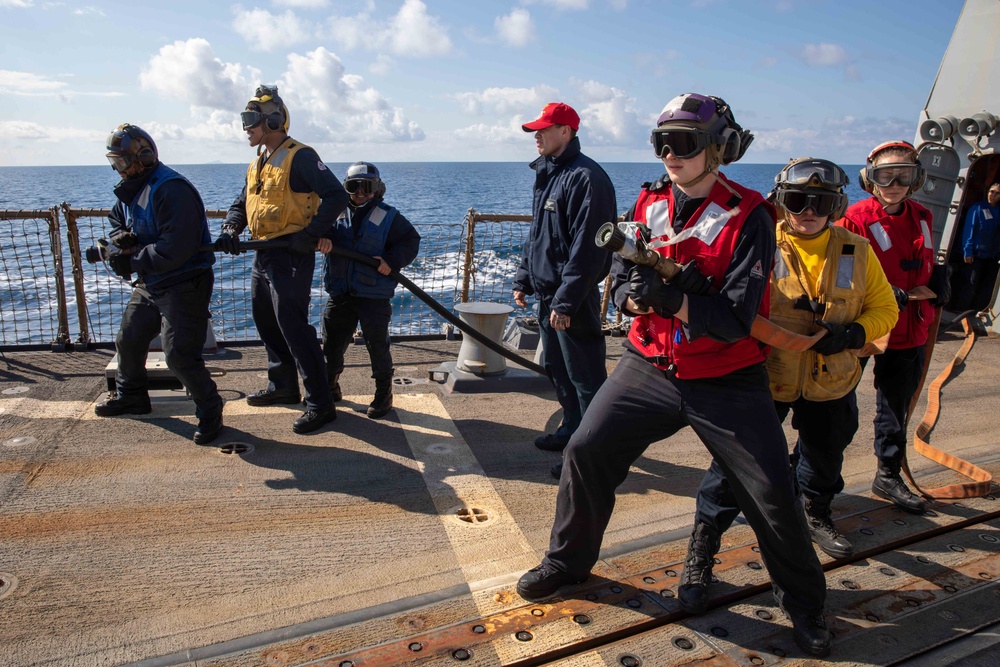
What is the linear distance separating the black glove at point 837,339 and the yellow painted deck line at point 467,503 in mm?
1541

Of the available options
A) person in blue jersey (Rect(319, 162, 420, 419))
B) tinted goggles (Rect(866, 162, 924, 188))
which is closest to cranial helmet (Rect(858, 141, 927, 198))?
tinted goggles (Rect(866, 162, 924, 188))

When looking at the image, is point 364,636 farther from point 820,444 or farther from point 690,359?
point 820,444

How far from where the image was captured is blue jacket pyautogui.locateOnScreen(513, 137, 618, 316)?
4.07 metres

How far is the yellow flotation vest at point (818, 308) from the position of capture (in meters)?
3.06

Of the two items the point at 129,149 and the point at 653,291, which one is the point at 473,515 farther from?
the point at 129,149

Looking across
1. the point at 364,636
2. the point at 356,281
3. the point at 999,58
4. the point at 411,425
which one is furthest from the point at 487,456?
the point at 999,58

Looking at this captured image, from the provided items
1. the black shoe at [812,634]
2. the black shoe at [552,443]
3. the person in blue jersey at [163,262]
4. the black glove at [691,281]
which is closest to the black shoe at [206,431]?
the person in blue jersey at [163,262]

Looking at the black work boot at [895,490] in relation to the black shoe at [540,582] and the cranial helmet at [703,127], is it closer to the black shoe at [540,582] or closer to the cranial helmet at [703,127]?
the black shoe at [540,582]

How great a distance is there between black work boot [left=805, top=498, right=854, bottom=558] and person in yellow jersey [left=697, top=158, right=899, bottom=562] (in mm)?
534

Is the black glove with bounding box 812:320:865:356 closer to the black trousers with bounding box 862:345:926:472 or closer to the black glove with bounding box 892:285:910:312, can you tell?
the black glove with bounding box 892:285:910:312

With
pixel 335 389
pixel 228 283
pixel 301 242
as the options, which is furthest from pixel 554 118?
pixel 228 283

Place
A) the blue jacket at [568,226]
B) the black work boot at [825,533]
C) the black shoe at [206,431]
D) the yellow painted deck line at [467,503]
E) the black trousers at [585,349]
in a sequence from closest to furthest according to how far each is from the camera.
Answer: the yellow painted deck line at [467,503] < the black work boot at [825,533] < the blue jacket at [568,226] < the black trousers at [585,349] < the black shoe at [206,431]

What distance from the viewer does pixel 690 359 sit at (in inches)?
107

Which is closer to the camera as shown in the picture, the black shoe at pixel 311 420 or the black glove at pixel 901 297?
the black glove at pixel 901 297
